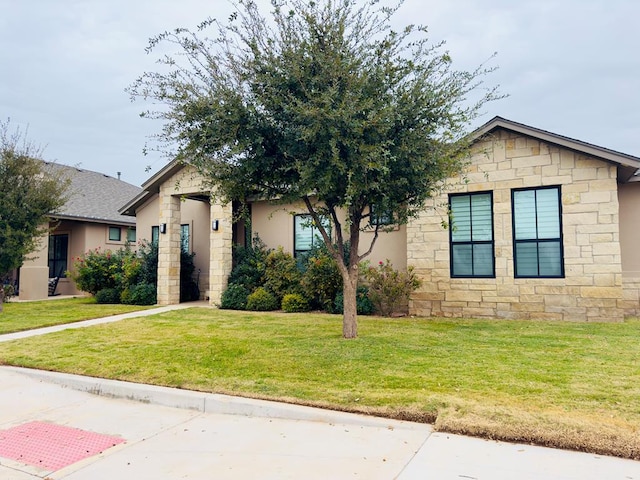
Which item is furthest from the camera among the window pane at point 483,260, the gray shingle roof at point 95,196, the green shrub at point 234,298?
the gray shingle roof at point 95,196

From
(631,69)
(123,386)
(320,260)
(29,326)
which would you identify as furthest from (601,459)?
(631,69)

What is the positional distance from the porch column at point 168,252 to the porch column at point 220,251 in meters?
1.56

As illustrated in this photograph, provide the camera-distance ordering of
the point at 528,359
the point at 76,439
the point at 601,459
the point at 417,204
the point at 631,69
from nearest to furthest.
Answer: the point at 601,459, the point at 76,439, the point at 528,359, the point at 417,204, the point at 631,69

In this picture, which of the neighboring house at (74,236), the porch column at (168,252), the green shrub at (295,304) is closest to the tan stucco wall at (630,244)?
the green shrub at (295,304)

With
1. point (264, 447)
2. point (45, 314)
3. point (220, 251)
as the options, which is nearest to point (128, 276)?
point (45, 314)

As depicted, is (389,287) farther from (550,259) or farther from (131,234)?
(131,234)

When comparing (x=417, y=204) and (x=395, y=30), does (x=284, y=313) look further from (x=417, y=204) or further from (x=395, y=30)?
(x=395, y=30)

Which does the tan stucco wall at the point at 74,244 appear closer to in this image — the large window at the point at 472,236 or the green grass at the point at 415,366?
the green grass at the point at 415,366

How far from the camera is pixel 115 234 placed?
2172 cm

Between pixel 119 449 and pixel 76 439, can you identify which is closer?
pixel 119 449

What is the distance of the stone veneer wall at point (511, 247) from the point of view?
1030cm

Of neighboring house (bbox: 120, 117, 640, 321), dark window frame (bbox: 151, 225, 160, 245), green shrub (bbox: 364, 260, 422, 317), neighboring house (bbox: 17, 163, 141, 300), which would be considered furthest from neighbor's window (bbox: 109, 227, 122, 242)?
green shrub (bbox: 364, 260, 422, 317)

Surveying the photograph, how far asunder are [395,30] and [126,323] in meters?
8.71

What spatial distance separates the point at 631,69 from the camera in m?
17.4
